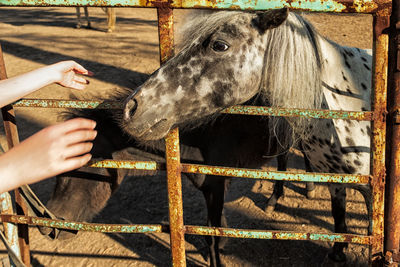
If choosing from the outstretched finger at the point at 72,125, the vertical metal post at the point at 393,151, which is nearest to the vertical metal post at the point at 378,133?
the vertical metal post at the point at 393,151

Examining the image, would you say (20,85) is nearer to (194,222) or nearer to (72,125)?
(72,125)

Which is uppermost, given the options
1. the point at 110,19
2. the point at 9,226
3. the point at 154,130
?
the point at 110,19

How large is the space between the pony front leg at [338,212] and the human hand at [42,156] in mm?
2113

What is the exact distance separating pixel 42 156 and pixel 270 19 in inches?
44.4

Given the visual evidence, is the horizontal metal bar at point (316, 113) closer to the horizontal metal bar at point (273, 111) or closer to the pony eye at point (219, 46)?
the horizontal metal bar at point (273, 111)

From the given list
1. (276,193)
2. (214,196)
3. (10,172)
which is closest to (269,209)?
(276,193)

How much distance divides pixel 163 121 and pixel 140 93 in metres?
0.16

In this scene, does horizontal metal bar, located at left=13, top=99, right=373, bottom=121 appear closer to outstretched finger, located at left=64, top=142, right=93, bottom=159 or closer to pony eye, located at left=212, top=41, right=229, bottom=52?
pony eye, located at left=212, top=41, right=229, bottom=52

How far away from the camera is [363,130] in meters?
2.18

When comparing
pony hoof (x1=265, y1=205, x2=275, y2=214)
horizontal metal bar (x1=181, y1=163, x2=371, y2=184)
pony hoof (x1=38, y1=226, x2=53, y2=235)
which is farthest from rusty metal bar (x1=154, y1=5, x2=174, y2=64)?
pony hoof (x1=265, y1=205, x2=275, y2=214)

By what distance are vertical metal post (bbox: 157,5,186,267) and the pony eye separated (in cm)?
25

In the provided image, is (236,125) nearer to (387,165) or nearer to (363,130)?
(363,130)

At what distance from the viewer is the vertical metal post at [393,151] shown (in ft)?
4.32

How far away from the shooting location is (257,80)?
1.85m
